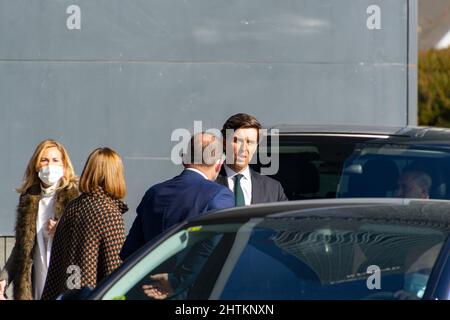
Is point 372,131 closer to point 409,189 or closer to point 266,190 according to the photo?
point 409,189

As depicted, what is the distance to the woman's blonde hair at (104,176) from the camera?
20.7 feet

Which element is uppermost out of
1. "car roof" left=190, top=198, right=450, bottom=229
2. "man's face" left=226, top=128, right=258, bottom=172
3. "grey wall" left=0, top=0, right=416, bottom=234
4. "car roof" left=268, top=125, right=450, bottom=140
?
"grey wall" left=0, top=0, right=416, bottom=234

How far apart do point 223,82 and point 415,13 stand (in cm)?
197

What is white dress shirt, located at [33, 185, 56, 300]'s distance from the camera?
7125mm

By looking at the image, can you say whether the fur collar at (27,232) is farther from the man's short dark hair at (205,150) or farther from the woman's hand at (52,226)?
the man's short dark hair at (205,150)

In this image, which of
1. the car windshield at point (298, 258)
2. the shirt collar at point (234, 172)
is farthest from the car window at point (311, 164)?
the car windshield at point (298, 258)

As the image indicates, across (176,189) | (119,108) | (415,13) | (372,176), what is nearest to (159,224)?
(176,189)

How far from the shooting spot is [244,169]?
699 centimetres

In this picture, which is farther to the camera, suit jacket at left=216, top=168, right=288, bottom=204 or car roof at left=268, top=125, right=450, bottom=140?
car roof at left=268, top=125, right=450, bottom=140

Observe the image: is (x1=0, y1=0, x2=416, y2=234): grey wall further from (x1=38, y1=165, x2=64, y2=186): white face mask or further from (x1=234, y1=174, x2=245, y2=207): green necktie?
(x1=234, y1=174, x2=245, y2=207): green necktie

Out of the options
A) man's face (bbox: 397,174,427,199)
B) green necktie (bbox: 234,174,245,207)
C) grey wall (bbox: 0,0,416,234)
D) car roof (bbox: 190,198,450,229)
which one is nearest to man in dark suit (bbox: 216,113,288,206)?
green necktie (bbox: 234,174,245,207)

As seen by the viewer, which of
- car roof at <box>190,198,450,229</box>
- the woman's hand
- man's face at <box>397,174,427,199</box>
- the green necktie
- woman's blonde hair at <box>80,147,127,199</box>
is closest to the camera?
car roof at <box>190,198,450,229</box>

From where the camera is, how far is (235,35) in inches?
411

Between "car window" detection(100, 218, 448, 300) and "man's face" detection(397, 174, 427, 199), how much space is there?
2.23m
